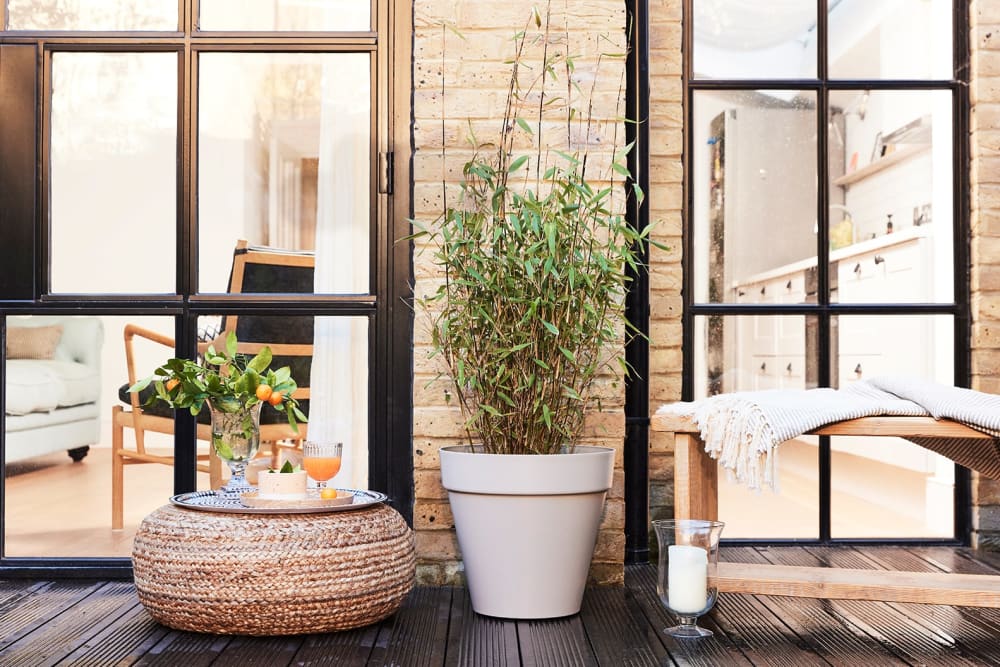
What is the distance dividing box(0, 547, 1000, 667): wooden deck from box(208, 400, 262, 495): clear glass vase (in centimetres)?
40

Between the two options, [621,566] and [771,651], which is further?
[621,566]

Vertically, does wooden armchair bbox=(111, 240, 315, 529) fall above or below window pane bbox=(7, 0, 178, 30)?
below

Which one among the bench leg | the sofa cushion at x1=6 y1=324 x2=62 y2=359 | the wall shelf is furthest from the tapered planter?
the wall shelf

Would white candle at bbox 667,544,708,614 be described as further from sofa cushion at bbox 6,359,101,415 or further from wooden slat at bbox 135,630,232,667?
sofa cushion at bbox 6,359,101,415

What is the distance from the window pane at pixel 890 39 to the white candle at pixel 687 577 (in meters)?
1.70

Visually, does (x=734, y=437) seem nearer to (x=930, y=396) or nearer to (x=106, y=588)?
(x=930, y=396)

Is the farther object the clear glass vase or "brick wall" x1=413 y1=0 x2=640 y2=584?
"brick wall" x1=413 y1=0 x2=640 y2=584

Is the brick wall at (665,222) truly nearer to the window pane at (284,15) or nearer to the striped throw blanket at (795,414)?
the striped throw blanket at (795,414)

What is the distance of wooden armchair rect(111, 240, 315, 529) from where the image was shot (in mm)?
2600

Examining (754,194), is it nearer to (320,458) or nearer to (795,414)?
(795,414)

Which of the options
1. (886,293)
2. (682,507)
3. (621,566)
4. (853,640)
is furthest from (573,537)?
(886,293)

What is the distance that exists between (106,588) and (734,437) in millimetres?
1596

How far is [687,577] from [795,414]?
1.35ft

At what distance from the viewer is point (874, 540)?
291cm
